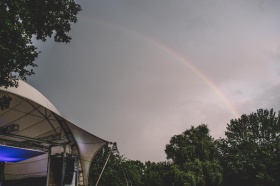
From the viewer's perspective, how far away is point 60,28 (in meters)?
8.11

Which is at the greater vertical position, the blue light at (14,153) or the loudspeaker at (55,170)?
the blue light at (14,153)

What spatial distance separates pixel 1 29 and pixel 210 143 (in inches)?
1062

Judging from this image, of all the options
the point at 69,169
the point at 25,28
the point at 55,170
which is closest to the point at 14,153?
the point at 55,170

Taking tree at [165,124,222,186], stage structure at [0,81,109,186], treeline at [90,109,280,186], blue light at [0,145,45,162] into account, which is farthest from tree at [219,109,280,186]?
blue light at [0,145,45,162]

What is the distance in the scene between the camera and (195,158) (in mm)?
27453

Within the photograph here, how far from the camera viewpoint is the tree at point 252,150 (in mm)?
25906

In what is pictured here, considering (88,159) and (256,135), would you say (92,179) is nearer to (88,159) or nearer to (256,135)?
(88,159)

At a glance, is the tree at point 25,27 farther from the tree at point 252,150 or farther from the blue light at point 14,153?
the tree at point 252,150

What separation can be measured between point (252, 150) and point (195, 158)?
42.7 feet

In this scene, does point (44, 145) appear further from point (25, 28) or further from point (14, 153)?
point (25, 28)

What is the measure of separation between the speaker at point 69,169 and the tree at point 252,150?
1996 cm

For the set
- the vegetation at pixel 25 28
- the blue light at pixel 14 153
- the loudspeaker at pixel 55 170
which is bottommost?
the loudspeaker at pixel 55 170

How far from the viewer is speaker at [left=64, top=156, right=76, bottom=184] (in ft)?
43.5

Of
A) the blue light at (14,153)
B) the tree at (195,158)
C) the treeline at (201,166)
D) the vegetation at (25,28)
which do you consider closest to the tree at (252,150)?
the treeline at (201,166)
